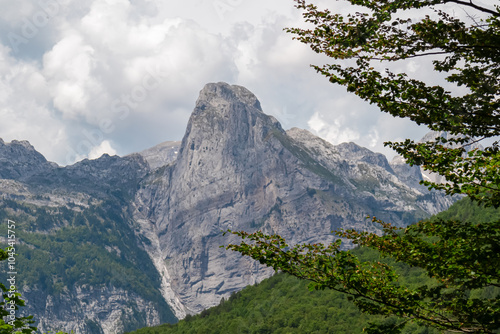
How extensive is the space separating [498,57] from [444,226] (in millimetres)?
6988

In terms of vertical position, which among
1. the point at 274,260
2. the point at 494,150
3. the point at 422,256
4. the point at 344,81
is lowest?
the point at 422,256

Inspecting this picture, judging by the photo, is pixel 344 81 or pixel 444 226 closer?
pixel 444 226

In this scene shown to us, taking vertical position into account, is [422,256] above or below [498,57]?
below

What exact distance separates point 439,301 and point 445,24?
10700 millimetres

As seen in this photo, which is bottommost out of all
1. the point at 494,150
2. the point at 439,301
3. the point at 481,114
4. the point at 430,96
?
the point at 439,301

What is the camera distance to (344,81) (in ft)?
68.3

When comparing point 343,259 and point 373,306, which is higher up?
point 343,259

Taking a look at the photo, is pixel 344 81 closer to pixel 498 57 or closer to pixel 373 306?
pixel 498 57

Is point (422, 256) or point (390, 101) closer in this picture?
point (422, 256)

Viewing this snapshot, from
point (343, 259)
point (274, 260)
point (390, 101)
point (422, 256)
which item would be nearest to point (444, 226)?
point (422, 256)

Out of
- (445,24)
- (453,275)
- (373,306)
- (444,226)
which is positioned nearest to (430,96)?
(445,24)

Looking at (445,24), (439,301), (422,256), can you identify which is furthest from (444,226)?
(445,24)

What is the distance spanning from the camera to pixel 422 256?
1902cm

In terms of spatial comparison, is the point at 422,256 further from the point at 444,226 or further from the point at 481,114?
the point at 481,114
